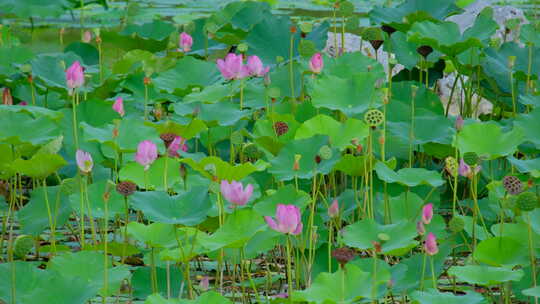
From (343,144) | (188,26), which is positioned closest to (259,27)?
(188,26)

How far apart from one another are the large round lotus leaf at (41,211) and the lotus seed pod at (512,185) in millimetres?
890

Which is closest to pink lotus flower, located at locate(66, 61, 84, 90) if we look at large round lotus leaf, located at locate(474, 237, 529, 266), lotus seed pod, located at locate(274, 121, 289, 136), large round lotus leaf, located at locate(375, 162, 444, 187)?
lotus seed pod, located at locate(274, 121, 289, 136)

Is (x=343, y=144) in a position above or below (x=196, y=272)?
above

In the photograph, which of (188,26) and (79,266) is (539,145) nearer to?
(79,266)

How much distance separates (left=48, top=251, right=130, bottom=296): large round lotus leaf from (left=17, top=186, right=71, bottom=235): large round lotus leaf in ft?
1.02

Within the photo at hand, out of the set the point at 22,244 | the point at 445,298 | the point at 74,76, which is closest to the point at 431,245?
the point at 445,298

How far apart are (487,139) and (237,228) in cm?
64

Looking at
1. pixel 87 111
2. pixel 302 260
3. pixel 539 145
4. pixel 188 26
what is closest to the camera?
pixel 302 260

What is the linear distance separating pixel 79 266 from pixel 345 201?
2.12 ft

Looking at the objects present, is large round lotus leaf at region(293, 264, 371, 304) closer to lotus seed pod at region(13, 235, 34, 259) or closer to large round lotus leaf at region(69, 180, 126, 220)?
lotus seed pod at region(13, 235, 34, 259)

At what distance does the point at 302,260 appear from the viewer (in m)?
1.85

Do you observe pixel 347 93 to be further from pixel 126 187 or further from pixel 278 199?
pixel 126 187

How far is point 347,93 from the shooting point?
7.24ft

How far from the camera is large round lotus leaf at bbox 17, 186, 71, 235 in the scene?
198 centimetres
